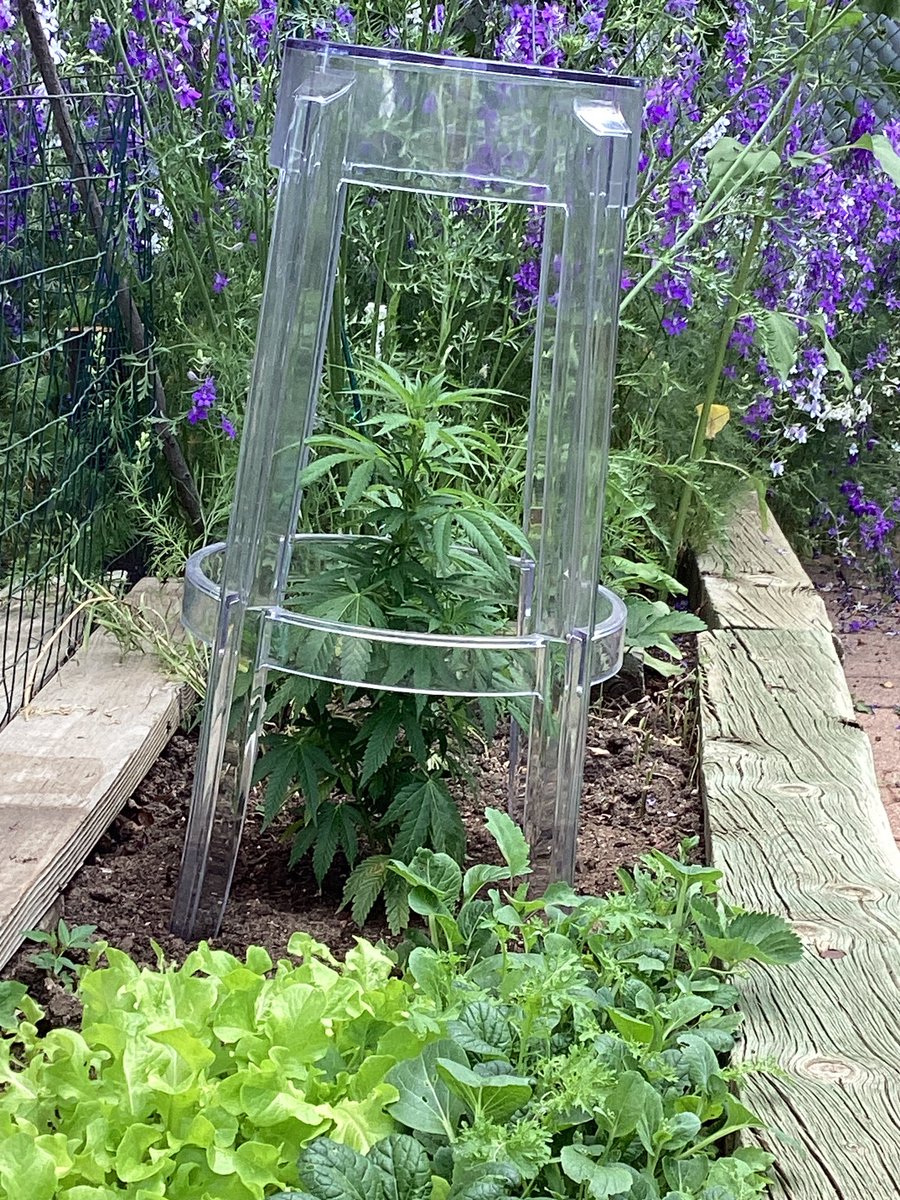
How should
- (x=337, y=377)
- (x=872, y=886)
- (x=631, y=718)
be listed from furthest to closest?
(x=631, y=718), (x=337, y=377), (x=872, y=886)

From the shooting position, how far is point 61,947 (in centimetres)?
187

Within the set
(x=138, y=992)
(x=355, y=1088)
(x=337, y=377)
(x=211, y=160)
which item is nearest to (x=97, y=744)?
(x=337, y=377)

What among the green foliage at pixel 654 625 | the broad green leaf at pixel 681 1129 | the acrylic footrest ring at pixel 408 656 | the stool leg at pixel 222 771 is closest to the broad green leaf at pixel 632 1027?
the broad green leaf at pixel 681 1129

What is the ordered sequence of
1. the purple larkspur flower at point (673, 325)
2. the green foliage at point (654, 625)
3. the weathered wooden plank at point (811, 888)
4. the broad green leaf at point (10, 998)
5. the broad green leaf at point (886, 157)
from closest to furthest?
the weathered wooden plank at point (811, 888)
the broad green leaf at point (10, 998)
the broad green leaf at point (886, 157)
the green foliage at point (654, 625)
the purple larkspur flower at point (673, 325)

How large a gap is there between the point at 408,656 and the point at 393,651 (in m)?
0.02

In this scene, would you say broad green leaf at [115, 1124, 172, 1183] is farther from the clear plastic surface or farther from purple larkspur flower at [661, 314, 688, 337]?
purple larkspur flower at [661, 314, 688, 337]

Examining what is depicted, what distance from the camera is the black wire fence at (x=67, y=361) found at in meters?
2.99

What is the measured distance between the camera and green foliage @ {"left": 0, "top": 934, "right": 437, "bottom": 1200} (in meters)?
1.27

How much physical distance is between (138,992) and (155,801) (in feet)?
3.21

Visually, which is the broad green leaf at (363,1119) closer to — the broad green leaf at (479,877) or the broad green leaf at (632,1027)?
the broad green leaf at (632,1027)

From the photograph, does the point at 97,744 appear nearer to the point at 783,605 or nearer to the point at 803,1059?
the point at 803,1059

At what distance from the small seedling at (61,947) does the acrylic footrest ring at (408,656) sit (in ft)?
1.40

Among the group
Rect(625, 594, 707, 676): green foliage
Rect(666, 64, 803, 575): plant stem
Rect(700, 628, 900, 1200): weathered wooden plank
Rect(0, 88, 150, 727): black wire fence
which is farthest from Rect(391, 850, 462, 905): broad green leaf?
Rect(666, 64, 803, 575): plant stem

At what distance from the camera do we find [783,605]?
10.9ft
